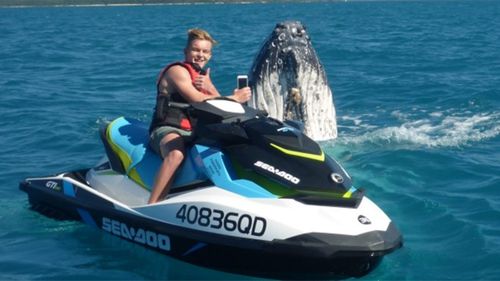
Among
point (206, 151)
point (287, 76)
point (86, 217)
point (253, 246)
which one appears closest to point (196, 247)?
point (253, 246)

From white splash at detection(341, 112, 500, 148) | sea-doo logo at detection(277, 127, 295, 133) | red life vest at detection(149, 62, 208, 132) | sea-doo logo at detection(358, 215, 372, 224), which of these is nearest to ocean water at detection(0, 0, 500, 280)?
white splash at detection(341, 112, 500, 148)

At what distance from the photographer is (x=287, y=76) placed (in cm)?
838

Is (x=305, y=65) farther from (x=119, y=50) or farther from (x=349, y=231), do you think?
(x=119, y=50)

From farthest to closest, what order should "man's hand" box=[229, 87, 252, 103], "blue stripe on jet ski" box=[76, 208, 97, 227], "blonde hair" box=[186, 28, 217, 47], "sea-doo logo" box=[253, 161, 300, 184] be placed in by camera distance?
"blue stripe on jet ski" box=[76, 208, 97, 227], "man's hand" box=[229, 87, 252, 103], "blonde hair" box=[186, 28, 217, 47], "sea-doo logo" box=[253, 161, 300, 184]

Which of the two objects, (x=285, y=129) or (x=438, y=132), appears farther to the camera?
(x=438, y=132)

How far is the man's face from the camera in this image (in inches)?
230

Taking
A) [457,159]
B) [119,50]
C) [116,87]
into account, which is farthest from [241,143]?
[119,50]

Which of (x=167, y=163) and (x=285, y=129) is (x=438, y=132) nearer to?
(x=285, y=129)

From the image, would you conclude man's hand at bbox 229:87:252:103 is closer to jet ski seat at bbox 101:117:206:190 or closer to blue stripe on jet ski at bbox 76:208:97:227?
jet ski seat at bbox 101:117:206:190

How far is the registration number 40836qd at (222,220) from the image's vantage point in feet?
16.6

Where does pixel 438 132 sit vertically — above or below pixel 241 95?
below

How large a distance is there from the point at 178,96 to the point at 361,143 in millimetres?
3809

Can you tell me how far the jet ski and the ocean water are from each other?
26 centimetres

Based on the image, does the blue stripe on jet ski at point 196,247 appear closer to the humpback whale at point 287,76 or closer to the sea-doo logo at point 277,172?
the sea-doo logo at point 277,172
